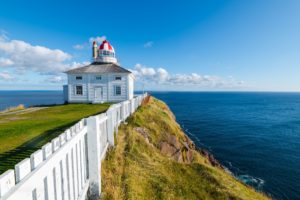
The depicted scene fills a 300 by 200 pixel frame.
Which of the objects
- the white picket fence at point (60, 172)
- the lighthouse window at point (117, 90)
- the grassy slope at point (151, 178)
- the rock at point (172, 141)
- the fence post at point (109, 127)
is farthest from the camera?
the lighthouse window at point (117, 90)

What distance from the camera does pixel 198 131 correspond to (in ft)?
107

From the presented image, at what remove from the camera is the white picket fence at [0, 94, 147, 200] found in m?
1.80

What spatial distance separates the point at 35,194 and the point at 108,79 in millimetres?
21014

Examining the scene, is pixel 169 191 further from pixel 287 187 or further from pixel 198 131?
pixel 198 131

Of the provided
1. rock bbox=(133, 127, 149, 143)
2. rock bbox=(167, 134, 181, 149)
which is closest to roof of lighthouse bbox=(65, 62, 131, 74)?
rock bbox=(167, 134, 181, 149)

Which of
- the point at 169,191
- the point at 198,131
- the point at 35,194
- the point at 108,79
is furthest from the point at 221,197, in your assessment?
the point at 198,131

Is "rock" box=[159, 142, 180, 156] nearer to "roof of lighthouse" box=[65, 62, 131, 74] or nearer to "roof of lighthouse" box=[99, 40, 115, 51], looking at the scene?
"roof of lighthouse" box=[65, 62, 131, 74]

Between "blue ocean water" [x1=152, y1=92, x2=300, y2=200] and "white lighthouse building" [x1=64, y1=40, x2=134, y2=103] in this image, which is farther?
"white lighthouse building" [x1=64, y1=40, x2=134, y2=103]

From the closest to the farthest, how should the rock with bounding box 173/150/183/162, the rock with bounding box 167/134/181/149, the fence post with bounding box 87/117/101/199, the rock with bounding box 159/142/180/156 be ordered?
the fence post with bounding box 87/117/101/199
the rock with bounding box 159/142/180/156
the rock with bounding box 173/150/183/162
the rock with bounding box 167/134/181/149

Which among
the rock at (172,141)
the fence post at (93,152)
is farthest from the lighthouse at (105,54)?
the fence post at (93,152)

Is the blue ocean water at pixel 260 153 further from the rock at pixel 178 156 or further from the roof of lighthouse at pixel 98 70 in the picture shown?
the roof of lighthouse at pixel 98 70

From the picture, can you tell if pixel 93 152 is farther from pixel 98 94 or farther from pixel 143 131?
pixel 98 94

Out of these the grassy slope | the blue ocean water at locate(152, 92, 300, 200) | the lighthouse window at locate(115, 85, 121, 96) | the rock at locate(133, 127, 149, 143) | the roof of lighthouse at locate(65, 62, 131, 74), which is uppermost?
the roof of lighthouse at locate(65, 62, 131, 74)

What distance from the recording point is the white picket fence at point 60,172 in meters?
1.80
